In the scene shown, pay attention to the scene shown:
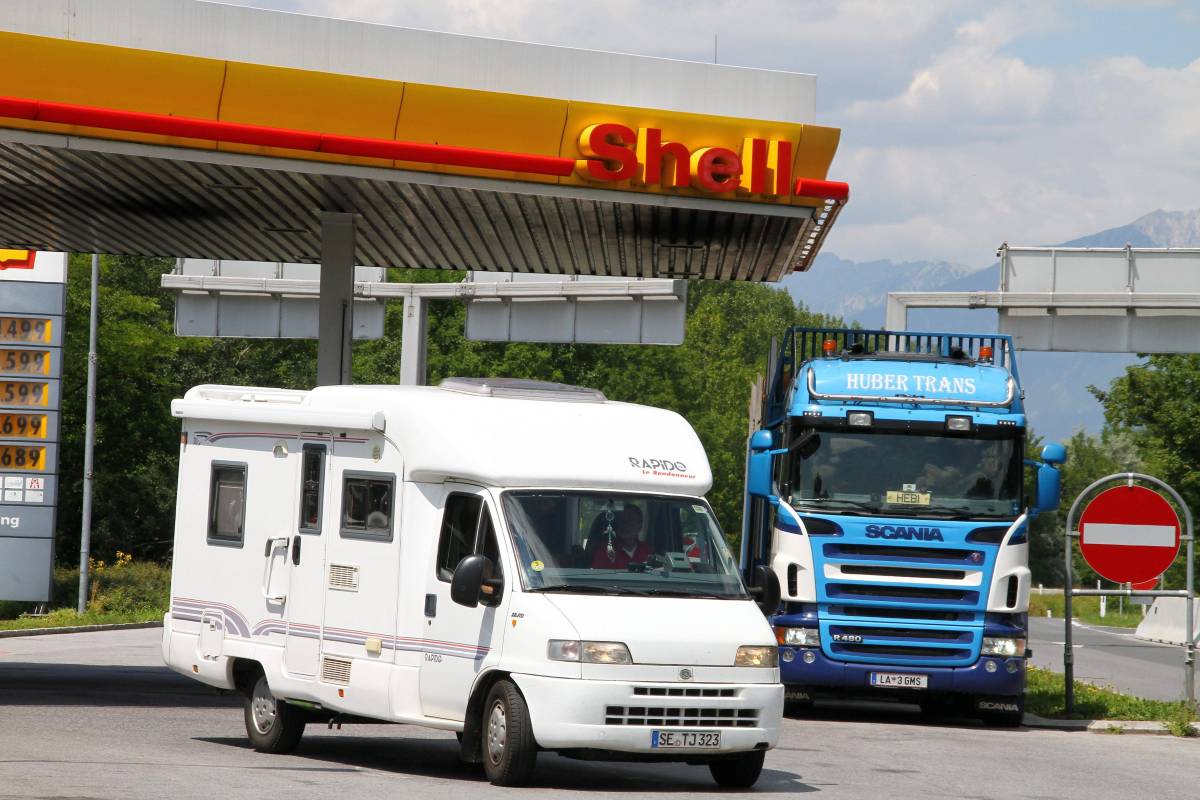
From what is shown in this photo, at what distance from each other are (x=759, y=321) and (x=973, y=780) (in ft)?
309

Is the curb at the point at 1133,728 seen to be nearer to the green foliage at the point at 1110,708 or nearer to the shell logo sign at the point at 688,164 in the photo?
the green foliage at the point at 1110,708

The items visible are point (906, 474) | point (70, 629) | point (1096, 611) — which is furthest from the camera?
point (1096, 611)

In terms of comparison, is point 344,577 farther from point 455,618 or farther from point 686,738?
point 686,738

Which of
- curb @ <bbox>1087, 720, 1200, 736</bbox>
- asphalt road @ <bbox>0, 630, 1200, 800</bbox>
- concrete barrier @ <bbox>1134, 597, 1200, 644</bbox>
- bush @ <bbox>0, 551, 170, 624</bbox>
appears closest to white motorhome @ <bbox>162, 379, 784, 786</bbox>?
asphalt road @ <bbox>0, 630, 1200, 800</bbox>

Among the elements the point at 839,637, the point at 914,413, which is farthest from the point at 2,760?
the point at 914,413

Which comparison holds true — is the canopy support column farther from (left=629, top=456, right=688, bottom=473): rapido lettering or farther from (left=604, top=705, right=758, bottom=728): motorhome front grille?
(left=604, top=705, right=758, bottom=728): motorhome front grille

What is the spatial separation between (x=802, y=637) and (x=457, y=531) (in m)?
6.64

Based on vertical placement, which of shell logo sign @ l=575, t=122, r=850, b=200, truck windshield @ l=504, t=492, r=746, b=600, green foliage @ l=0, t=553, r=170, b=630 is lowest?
green foliage @ l=0, t=553, r=170, b=630

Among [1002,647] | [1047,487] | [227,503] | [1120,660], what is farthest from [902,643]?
[1120,660]

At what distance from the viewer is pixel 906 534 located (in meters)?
18.3

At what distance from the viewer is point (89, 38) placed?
693 inches

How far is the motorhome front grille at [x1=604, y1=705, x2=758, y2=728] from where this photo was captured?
11.6m

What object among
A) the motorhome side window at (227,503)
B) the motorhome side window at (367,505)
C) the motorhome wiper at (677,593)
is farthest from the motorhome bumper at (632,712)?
the motorhome side window at (227,503)

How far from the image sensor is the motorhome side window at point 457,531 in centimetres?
1254
